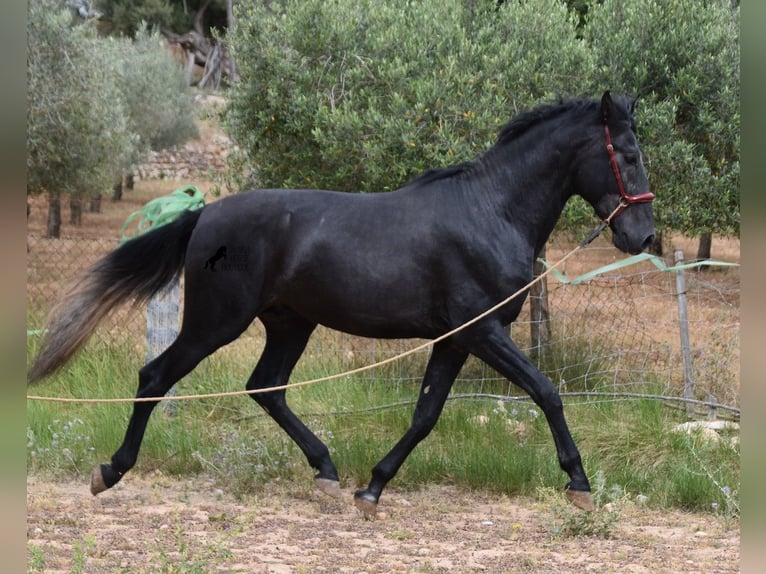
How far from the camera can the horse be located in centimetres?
484

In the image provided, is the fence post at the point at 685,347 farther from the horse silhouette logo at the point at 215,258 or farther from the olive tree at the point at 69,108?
the olive tree at the point at 69,108

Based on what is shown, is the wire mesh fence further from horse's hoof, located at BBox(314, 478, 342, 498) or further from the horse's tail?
horse's hoof, located at BBox(314, 478, 342, 498)

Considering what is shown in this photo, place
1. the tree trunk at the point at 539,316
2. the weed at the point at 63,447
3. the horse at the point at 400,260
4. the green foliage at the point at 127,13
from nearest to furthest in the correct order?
1. the horse at the point at 400,260
2. the weed at the point at 63,447
3. the tree trunk at the point at 539,316
4. the green foliage at the point at 127,13

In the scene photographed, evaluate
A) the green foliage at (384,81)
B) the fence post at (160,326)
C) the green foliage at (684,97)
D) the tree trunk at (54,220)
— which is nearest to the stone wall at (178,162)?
the tree trunk at (54,220)

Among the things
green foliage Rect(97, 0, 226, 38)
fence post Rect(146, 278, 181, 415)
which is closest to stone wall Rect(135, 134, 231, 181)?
green foliage Rect(97, 0, 226, 38)

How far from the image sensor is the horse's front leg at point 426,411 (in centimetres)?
514

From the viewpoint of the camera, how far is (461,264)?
4.95m

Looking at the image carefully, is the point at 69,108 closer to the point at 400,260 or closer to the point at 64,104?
the point at 64,104

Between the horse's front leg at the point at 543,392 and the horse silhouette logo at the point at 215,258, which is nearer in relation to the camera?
the horse's front leg at the point at 543,392

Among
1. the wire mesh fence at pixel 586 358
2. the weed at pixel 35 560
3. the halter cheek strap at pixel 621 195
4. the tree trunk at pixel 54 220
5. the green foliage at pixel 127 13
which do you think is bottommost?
the weed at pixel 35 560

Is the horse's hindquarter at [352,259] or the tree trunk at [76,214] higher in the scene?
the tree trunk at [76,214]

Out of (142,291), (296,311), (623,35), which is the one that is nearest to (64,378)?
(142,291)

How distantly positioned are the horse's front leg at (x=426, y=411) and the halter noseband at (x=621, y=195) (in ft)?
3.70

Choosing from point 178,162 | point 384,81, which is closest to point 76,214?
point 178,162
